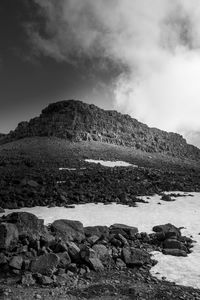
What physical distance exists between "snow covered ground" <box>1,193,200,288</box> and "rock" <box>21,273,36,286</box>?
356cm

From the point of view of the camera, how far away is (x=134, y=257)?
10227mm

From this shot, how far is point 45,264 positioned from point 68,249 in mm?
1314

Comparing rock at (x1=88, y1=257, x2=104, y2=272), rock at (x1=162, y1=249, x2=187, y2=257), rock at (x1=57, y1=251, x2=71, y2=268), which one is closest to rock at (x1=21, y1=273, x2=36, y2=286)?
rock at (x1=57, y1=251, x2=71, y2=268)

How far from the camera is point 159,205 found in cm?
2284

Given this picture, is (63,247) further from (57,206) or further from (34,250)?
(57,206)

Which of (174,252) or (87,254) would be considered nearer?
(87,254)

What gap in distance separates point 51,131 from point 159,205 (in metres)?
74.0

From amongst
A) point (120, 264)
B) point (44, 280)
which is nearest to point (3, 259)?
point (44, 280)

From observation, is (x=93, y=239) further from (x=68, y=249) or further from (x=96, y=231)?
(x=68, y=249)

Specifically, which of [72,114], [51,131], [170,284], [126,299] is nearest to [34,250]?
[126,299]

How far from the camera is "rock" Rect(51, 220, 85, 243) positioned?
11695 mm

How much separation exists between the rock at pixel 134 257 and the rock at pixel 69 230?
2.08m

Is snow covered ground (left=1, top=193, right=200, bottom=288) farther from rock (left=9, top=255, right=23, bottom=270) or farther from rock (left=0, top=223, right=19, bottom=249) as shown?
rock (left=0, top=223, right=19, bottom=249)

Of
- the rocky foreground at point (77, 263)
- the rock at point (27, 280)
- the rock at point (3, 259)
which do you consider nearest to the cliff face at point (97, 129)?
the rocky foreground at point (77, 263)
